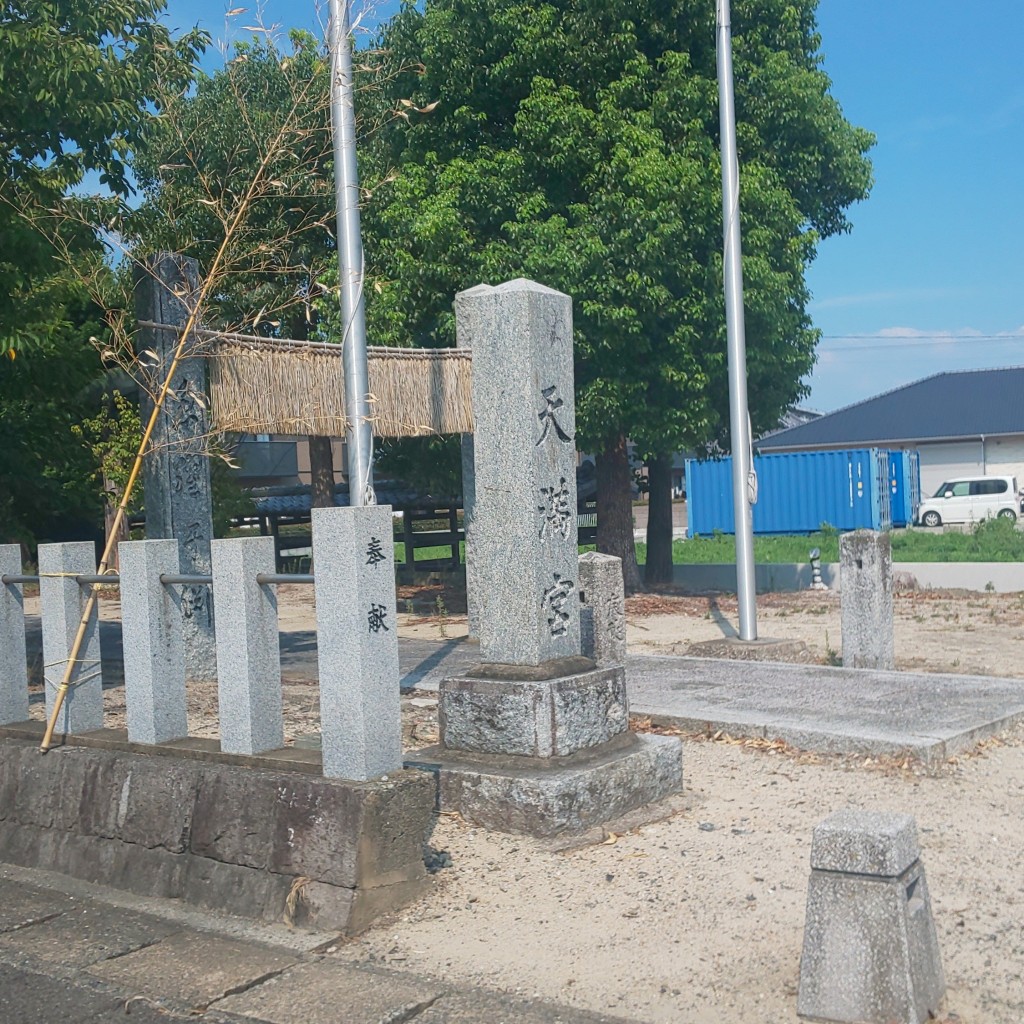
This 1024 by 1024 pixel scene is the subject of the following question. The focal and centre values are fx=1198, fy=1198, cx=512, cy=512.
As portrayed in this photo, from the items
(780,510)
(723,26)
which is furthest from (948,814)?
(780,510)

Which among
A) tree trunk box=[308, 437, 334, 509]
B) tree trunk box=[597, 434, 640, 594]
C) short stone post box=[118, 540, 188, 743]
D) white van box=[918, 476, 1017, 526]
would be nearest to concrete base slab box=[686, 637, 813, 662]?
tree trunk box=[597, 434, 640, 594]

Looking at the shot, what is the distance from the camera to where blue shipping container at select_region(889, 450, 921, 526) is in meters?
33.8

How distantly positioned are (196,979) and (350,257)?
498 centimetres

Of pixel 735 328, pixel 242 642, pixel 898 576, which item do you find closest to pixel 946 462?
pixel 898 576

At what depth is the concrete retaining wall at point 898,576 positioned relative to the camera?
1809cm

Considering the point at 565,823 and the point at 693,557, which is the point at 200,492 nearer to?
the point at 565,823

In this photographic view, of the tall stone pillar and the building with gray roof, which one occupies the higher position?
the building with gray roof

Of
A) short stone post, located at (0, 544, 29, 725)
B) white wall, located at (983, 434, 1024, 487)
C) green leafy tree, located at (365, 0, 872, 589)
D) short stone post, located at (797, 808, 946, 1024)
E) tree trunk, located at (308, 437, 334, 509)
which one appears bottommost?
short stone post, located at (797, 808, 946, 1024)

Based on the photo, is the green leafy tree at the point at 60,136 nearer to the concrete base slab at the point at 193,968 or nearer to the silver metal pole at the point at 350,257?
the silver metal pole at the point at 350,257

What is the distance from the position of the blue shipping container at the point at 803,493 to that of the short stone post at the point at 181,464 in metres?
22.8

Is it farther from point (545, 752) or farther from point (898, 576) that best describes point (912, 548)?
point (545, 752)

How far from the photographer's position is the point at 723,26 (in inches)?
445

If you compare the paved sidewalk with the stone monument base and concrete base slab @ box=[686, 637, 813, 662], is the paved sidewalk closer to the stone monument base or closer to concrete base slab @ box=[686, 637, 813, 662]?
the stone monument base

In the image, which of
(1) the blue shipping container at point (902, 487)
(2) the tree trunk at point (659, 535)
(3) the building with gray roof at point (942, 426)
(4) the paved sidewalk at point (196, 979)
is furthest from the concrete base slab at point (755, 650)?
(3) the building with gray roof at point (942, 426)
